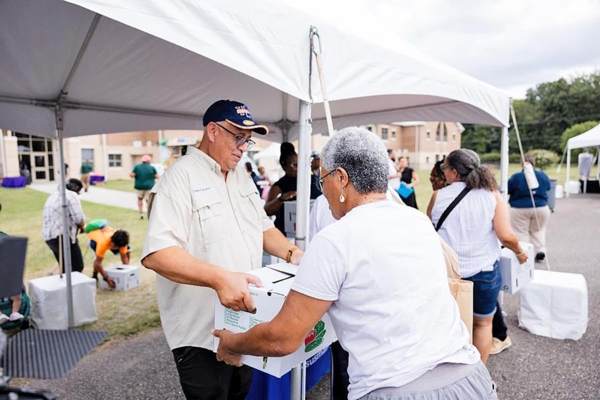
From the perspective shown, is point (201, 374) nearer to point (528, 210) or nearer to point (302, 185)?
point (302, 185)

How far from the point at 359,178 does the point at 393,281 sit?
360 millimetres

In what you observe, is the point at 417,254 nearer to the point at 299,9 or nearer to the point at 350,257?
the point at 350,257

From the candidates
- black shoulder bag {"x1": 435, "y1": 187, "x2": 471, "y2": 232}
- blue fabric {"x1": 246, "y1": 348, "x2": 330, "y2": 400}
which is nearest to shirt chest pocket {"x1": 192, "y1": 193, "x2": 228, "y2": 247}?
blue fabric {"x1": 246, "y1": 348, "x2": 330, "y2": 400}

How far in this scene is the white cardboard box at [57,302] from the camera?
167 inches

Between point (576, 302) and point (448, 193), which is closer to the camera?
point (448, 193)

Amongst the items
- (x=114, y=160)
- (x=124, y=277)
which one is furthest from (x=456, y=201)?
(x=114, y=160)

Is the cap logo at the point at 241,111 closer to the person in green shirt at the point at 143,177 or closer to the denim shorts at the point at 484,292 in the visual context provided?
the denim shorts at the point at 484,292

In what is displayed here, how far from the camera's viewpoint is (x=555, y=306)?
4.12 meters

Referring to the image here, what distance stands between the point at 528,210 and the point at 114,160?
3112 cm

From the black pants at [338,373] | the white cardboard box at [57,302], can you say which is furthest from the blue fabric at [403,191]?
the white cardboard box at [57,302]

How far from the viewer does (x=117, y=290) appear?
5.77 m

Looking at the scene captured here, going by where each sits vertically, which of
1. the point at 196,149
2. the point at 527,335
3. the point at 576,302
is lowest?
the point at 527,335

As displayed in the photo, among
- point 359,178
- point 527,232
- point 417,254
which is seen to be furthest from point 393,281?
point 527,232

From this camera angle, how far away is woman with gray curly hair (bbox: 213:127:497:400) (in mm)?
1227
